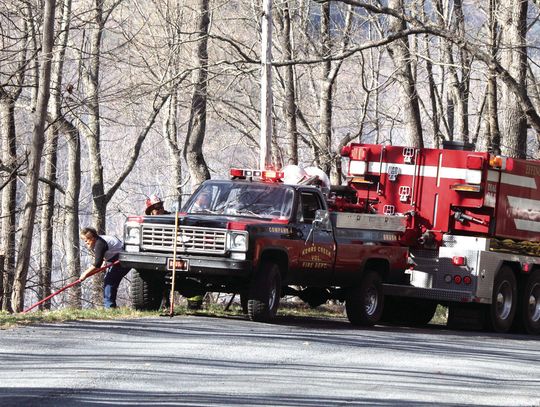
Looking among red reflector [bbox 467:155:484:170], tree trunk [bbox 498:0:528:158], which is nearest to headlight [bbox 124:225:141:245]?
red reflector [bbox 467:155:484:170]

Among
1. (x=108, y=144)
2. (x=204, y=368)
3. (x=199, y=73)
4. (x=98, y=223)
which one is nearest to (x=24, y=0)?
(x=199, y=73)

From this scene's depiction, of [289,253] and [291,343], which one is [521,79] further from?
[291,343]

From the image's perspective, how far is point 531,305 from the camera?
20828 millimetres

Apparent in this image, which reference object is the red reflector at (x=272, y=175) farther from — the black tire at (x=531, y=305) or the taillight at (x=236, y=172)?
the black tire at (x=531, y=305)

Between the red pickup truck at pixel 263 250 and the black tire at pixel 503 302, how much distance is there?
1.81 meters

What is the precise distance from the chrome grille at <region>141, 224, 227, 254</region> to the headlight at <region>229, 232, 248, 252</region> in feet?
0.33

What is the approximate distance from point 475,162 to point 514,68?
299 inches

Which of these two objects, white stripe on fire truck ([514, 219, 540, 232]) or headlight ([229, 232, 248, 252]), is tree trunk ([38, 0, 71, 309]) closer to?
white stripe on fire truck ([514, 219, 540, 232])

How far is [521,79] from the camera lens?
85.6ft

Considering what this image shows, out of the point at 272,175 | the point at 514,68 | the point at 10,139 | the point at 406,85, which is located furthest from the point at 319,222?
the point at 10,139

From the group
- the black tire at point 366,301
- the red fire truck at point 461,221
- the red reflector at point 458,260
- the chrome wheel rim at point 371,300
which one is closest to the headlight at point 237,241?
the black tire at point 366,301

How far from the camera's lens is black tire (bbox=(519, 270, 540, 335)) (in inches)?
810

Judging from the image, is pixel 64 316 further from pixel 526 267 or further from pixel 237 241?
pixel 526 267

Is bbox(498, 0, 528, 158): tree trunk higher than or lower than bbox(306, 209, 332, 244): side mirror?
higher
